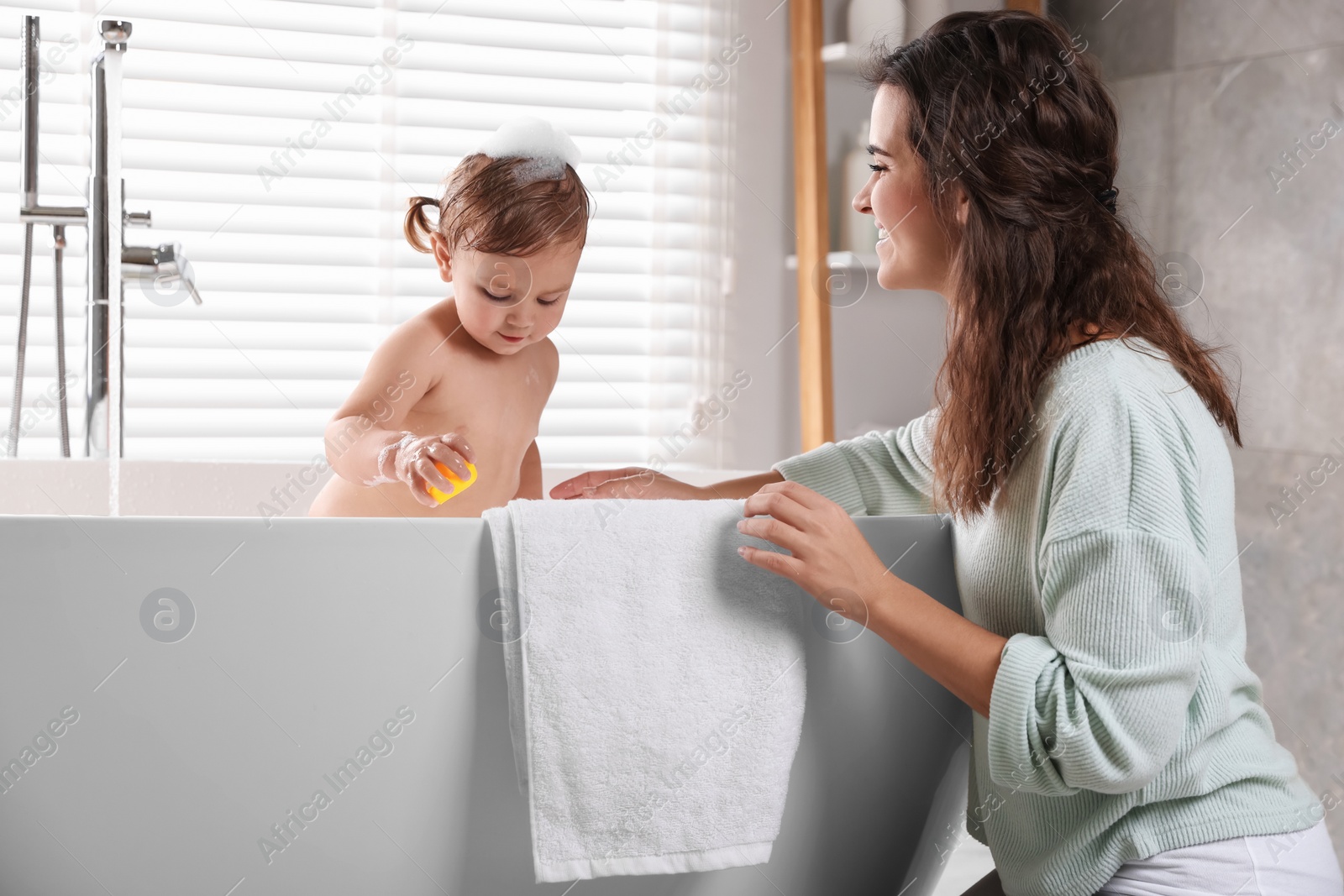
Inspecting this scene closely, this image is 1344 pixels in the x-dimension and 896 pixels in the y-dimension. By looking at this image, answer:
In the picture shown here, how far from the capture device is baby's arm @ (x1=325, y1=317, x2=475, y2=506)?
994 millimetres

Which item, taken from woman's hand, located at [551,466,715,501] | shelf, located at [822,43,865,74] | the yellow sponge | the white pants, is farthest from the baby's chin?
shelf, located at [822,43,865,74]

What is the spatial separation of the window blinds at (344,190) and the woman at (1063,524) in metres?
1.29

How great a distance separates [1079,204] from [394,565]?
60 cm

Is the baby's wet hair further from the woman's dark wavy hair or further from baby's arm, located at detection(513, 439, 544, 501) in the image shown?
the woman's dark wavy hair

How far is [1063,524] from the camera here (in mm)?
759

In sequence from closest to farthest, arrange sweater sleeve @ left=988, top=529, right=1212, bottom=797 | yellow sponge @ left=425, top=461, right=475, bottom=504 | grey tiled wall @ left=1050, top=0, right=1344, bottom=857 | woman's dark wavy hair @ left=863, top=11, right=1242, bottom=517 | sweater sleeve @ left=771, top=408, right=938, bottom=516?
sweater sleeve @ left=988, top=529, right=1212, bottom=797 → woman's dark wavy hair @ left=863, top=11, right=1242, bottom=517 → yellow sponge @ left=425, top=461, right=475, bottom=504 → sweater sleeve @ left=771, top=408, right=938, bottom=516 → grey tiled wall @ left=1050, top=0, right=1344, bottom=857

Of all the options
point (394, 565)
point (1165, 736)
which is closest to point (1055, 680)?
point (1165, 736)

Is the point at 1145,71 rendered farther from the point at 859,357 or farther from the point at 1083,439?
the point at 1083,439

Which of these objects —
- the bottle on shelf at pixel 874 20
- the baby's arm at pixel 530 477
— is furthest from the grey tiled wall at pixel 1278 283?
the baby's arm at pixel 530 477

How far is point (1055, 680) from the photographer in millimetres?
745

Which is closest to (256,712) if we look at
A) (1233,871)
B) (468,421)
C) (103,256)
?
(468,421)

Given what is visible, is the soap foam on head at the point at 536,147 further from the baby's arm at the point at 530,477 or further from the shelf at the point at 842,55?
the shelf at the point at 842,55

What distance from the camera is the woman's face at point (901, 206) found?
93 centimetres

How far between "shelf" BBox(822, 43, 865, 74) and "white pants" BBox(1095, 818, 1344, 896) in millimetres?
1625
